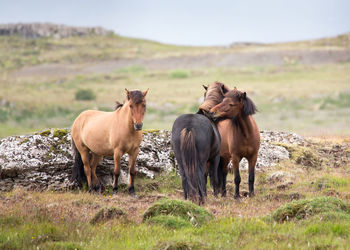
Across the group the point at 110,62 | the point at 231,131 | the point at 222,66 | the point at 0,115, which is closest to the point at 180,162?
the point at 231,131

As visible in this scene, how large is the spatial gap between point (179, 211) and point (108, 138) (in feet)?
13.2

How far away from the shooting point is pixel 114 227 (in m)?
6.41

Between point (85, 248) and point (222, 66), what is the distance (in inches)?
2670

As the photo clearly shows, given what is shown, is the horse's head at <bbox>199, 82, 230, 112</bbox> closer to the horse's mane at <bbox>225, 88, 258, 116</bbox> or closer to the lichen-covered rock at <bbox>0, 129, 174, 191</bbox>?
the horse's mane at <bbox>225, 88, 258, 116</bbox>

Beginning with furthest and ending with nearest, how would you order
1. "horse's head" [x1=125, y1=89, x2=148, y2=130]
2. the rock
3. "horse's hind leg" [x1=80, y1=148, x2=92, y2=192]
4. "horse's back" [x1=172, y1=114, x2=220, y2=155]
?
the rock
"horse's hind leg" [x1=80, y1=148, x2=92, y2=192]
"horse's head" [x1=125, y1=89, x2=148, y2=130]
"horse's back" [x1=172, y1=114, x2=220, y2=155]

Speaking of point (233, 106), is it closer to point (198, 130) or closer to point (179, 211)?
point (198, 130)

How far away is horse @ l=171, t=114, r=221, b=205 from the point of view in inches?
341

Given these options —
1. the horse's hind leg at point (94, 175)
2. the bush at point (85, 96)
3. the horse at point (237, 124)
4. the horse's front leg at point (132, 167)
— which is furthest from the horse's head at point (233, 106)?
the bush at point (85, 96)

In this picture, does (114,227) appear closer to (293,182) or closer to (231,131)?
(231,131)

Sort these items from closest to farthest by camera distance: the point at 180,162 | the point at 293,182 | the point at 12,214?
1. the point at 12,214
2. the point at 180,162
3. the point at 293,182

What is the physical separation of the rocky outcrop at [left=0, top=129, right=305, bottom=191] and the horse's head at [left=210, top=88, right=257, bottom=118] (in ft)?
9.31

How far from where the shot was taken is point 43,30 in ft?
363

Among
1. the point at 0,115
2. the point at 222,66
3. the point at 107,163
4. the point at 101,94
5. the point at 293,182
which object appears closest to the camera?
the point at 293,182

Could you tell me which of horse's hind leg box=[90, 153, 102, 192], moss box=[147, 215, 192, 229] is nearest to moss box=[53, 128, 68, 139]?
horse's hind leg box=[90, 153, 102, 192]
